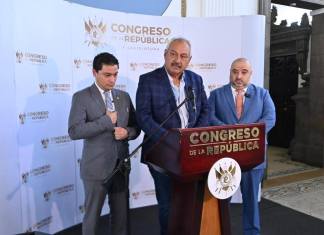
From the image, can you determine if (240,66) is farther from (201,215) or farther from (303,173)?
(303,173)

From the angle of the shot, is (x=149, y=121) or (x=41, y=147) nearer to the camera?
(x=149, y=121)

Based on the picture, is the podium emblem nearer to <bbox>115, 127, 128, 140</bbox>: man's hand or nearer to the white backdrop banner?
<bbox>115, 127, 128, 140</bbox>: man's hand

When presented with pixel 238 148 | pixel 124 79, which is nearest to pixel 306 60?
pixel 124 79

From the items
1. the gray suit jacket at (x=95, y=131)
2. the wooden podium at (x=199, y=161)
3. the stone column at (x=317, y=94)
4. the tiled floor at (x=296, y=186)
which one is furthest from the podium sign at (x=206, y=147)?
the stone column at (x=317, y=94)

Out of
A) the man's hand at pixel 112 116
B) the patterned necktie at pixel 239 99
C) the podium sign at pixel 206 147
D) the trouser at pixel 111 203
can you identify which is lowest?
the trouser at pixel 111 203

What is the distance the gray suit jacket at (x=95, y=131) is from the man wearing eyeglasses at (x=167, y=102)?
18cm

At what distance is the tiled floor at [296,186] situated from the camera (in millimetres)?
3584

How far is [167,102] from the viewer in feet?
6.73

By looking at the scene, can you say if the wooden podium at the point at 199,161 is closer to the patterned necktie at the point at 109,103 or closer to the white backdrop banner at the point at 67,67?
the patterned necktie at the point at 109,103

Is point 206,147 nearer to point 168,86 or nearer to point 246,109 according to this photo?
point 168,86

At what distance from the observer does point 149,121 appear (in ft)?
6.53

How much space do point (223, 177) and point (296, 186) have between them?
304cm

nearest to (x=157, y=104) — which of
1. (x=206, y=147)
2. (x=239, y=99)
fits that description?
(x=206, y=147)

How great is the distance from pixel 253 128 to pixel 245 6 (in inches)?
112
